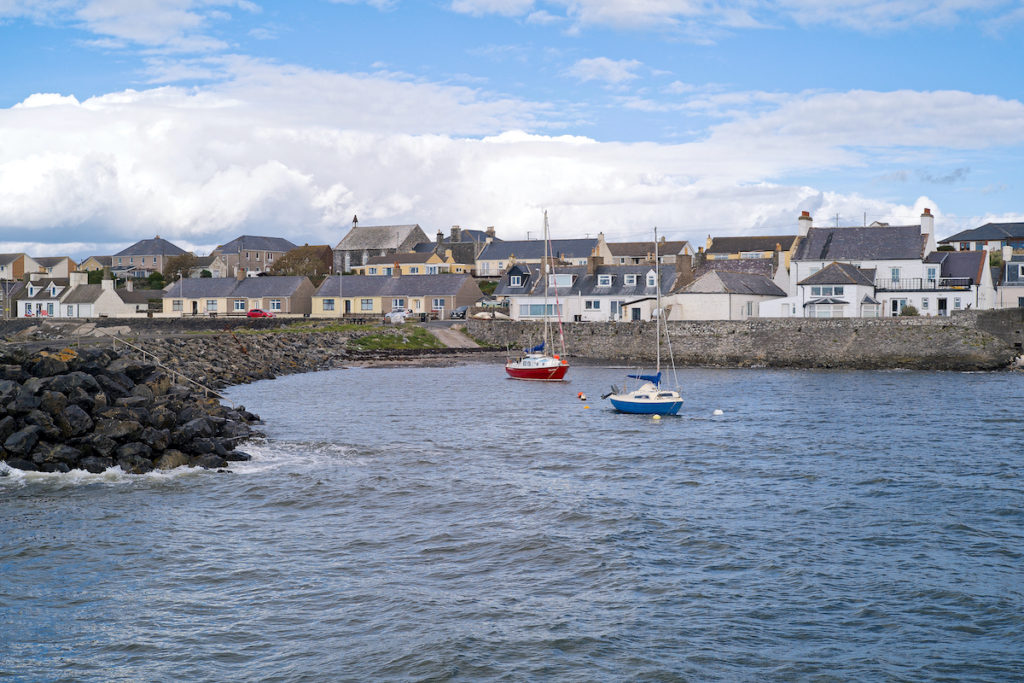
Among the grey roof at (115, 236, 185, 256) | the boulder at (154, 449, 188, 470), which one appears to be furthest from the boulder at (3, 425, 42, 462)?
the grey roof at (115, 236, 185, 256)

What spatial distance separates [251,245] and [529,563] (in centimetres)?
14433

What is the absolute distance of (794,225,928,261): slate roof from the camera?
7562 cm

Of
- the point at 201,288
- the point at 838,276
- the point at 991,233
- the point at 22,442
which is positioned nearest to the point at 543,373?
the point at 838,276

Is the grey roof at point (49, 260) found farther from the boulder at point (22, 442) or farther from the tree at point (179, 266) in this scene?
the boulder at point (22, 442)

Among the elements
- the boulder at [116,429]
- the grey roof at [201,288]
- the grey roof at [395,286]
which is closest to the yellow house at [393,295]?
the grey roof at [395,286]

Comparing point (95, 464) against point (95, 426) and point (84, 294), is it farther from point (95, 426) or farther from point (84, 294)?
point (84, 294)

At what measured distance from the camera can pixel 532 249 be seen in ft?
403

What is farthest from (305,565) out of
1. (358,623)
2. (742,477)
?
(742,477)

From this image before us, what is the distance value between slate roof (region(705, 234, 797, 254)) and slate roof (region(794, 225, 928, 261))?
37.2m

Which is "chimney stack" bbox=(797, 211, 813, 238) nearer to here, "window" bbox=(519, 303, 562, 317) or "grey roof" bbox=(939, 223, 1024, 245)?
"window" bbox=(519, 303, 562, 317)

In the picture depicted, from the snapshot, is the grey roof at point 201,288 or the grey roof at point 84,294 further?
the grey roof at point 201,288

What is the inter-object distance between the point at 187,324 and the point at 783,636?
8641 centimetres

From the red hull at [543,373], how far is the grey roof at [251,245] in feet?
344

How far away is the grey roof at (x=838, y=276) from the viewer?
7075 cm
